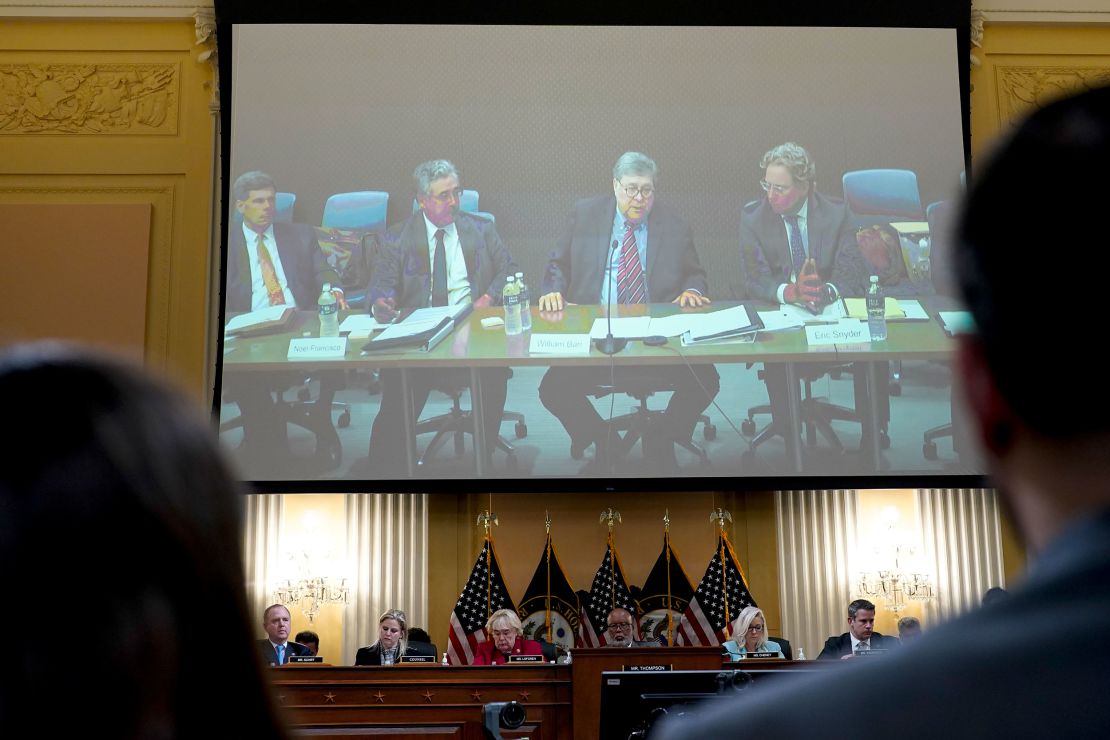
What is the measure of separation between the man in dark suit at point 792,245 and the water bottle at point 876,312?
8 centimetres

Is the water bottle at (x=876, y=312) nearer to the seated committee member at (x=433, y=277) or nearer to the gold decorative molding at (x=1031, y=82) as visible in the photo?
the gold decorative molding at (x=1031, y=82)

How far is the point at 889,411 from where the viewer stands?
24.1ft

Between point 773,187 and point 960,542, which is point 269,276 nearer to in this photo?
point 773,187

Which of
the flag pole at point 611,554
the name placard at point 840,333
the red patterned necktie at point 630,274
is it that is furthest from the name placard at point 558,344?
the flag pole at point 611,554

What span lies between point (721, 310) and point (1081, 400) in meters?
6.91

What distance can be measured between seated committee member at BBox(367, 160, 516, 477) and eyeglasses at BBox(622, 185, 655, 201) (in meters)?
0.86

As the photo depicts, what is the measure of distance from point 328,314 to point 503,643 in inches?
87.0

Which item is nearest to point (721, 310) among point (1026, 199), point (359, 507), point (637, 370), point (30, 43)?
point (637, 370)

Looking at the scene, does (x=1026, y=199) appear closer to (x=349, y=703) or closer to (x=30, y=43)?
(x=349, y=703)

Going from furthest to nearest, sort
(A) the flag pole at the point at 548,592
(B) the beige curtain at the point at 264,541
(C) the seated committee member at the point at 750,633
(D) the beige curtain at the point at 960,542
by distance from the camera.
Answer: (D) the beige curtain at the point at 960,542 < (B) the beige curtain at the point at 264,541 < (A) the flag pole at the point at 548,592 < (C) the seated committee member at the point at 750,633

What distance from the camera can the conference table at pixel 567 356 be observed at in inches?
286

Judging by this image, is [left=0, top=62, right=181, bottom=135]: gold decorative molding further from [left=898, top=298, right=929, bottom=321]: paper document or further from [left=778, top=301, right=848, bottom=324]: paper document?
[left=898, top=298, right=929, bottom=321]: paper document

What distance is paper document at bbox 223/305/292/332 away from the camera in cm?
732

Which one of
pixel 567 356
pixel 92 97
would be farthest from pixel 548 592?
pixel 92 97
